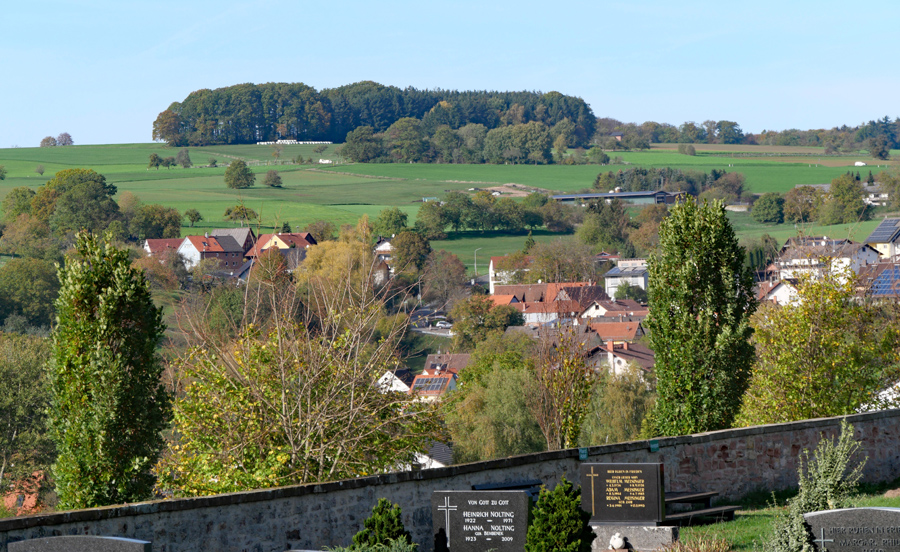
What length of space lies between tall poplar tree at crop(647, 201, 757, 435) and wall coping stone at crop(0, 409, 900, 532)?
1919 mm

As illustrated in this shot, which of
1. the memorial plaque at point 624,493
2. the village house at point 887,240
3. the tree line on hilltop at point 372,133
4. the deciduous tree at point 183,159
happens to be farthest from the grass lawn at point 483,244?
the memorial plaque at point 624,493

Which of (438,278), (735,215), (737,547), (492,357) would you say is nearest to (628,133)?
(735,215)

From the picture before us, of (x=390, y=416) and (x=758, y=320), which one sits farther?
(x=758, y=320)

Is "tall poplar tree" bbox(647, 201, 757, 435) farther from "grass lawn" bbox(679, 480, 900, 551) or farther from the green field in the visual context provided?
the green field

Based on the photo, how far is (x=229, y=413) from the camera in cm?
1523

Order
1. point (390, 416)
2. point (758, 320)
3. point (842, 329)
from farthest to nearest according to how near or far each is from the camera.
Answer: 1. point (758, 320)
2. point (842, 329)
3. point (390, 416)

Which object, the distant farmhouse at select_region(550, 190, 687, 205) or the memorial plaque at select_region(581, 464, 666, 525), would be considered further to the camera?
the distant farmhouse at select_region(550, 190, 687, 205)

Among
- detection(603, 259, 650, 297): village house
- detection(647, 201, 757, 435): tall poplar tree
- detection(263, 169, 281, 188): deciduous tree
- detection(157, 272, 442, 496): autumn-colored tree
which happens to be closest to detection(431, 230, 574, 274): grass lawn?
detection(603, 259, 650, 297): village house

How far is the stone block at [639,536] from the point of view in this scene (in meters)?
11.6

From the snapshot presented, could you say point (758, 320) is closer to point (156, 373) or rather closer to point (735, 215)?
point (156, 373)

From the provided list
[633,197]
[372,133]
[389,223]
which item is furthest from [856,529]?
[372,133]

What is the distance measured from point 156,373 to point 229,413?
4.60 ft

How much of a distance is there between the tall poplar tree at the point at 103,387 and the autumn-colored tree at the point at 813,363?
12495mm

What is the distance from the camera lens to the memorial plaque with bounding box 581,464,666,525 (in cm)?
1195
